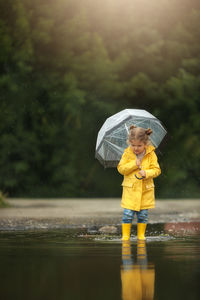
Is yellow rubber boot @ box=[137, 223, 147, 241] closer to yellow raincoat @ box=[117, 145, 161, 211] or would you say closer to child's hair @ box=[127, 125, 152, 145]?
yellow raincoat @ box=[117, 145, 161, 211]

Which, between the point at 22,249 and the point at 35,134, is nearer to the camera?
the point at 22,249

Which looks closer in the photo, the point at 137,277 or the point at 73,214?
the point at 137,277

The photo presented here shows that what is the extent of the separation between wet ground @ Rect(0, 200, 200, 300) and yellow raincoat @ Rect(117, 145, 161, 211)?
19.5 inches

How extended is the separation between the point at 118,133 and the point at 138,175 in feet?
3.79

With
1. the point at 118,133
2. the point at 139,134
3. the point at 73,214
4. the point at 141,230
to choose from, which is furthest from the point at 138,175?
the point at 73,214

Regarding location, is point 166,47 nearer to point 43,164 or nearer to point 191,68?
point 191,68

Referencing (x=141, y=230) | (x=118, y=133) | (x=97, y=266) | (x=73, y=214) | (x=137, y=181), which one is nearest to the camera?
(x=97, y=266)

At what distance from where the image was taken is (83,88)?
20.7m

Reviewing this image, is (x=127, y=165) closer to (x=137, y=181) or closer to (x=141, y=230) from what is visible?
(x=137, y=181)

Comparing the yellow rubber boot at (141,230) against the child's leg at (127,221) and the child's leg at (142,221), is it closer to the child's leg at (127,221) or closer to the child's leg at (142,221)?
the child's leg at (142,221)

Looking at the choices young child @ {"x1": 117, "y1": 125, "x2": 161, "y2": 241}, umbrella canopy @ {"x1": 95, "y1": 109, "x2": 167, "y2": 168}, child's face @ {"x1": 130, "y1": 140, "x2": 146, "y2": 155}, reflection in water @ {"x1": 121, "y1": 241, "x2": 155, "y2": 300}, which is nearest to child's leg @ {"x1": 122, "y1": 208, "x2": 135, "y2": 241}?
young child @ {"x1": 117, "y1": 125, "x2": 161, "y2": 241}

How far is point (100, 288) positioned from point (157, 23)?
17.7 m

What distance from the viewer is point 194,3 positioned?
22672mm

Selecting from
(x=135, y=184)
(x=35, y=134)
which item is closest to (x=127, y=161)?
(x=135, y=184)
